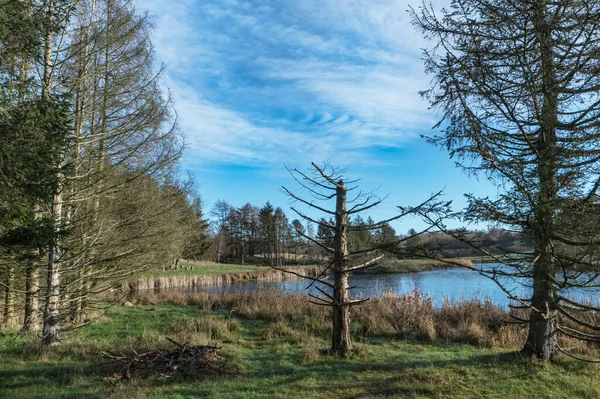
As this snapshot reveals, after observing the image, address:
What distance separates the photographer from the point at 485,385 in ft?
17.4

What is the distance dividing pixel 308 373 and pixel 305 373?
49mm

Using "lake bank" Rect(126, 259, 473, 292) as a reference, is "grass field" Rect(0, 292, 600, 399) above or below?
above

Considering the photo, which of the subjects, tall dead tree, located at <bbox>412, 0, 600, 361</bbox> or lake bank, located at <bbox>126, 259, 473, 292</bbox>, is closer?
tall dead tree, located at <bbox>412, 0, 600, 361</bbox>

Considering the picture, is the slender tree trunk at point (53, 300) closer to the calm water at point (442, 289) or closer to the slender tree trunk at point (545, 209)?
the calm water at point (442, 289)

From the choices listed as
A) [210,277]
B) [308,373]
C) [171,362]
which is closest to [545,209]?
[308,373]

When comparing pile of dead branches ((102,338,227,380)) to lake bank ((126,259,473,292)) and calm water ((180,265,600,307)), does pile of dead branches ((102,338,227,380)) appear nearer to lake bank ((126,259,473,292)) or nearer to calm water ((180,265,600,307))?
calm water ((180,265,600,307))

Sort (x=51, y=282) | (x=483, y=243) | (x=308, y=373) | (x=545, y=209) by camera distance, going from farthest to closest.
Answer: (x=51, y=282) → (x=308, y=373) → (x=483, y=243) → (x=545, y=209)

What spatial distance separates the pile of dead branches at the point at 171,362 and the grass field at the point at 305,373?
8.1 inches

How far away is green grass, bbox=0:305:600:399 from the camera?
16.6 ft

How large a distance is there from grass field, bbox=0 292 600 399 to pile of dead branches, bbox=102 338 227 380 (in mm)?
207

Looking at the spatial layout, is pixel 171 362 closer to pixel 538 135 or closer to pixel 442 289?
pixel 538 135

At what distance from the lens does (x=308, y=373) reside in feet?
19.6

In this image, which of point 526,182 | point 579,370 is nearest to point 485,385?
point 579,370

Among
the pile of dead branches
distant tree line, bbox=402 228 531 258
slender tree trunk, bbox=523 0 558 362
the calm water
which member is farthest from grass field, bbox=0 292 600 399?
distant tree line, bbox=402 228 531 258
